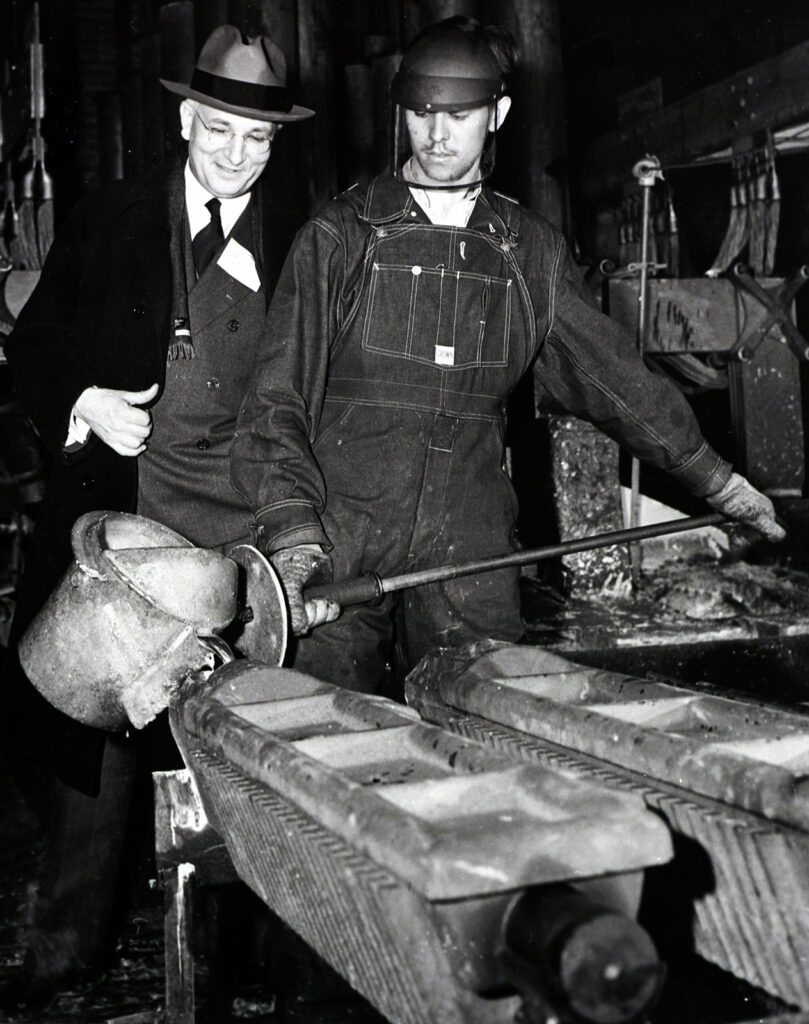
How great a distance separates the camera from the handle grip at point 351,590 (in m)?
2.43

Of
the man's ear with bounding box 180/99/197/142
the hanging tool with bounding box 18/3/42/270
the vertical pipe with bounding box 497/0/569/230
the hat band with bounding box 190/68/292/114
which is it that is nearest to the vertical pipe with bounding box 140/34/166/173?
the hanging tool with bounding box 18/3/42/270

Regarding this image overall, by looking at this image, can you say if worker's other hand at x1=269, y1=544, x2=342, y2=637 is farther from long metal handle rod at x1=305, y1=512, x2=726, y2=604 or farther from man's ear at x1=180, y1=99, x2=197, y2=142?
man's ear at x1=180, y1=99, x2=197, y2=142

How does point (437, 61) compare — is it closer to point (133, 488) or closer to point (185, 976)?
point (133, 488)

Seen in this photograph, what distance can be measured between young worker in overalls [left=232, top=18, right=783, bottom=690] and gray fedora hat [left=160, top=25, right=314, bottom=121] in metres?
0.26

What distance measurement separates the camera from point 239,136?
9.05ft

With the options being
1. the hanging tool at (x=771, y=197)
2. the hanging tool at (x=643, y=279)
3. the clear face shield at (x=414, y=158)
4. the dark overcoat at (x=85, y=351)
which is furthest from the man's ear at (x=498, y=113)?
the hanging tool at (x=771, y=197)

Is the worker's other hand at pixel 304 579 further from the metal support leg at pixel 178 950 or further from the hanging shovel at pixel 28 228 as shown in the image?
the hanging shovel at pixel 28 228

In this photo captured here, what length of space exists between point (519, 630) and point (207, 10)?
4.18 metres

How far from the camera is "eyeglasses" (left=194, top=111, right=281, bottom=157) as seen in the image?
2.76 meters

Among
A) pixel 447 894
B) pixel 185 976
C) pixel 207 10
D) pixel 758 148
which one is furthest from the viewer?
pixel 207 10

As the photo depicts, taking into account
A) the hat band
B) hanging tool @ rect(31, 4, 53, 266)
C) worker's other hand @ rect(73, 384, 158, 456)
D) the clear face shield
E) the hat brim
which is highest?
hanging tool @ rect(31, 4, 53, 266)

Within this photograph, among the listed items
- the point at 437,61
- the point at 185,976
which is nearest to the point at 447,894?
the point at 185,976

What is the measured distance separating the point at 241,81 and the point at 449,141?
50cm

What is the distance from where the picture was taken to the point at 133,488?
282 cm
